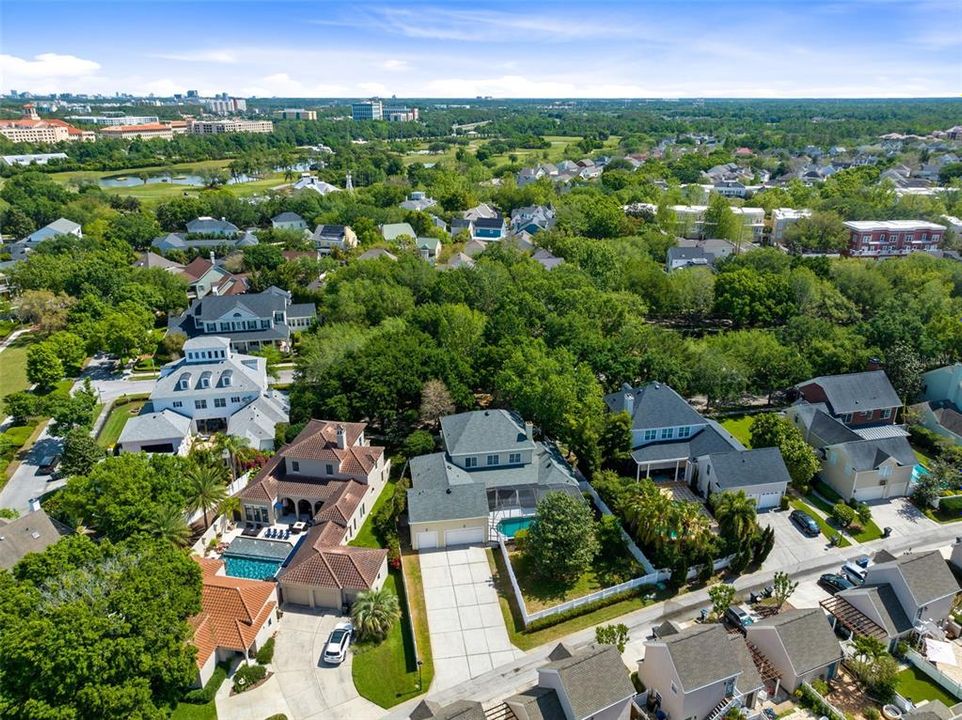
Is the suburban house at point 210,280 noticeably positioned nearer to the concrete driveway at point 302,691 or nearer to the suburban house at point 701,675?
the concrete driveway at point 302,691

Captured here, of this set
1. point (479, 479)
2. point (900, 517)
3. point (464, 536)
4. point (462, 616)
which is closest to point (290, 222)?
point (479, 479)

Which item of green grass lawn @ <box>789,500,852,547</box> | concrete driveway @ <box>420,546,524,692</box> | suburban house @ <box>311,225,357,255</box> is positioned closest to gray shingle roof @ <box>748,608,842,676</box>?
green grass lawn @ <box>789,500,852,547</box>

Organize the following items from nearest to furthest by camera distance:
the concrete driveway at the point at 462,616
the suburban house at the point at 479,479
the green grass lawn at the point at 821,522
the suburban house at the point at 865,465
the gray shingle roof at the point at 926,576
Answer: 1. the concrete driveway at the point at 462,616
2. the gray shingle roof at the point at 926,576
3. the suburban house at the point at 479,479
4. the green grass lawn at the point at 821,522
5. the suburban house at the point at 865,465

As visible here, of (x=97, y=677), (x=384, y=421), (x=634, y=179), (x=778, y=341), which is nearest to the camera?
(x=97, y=677)

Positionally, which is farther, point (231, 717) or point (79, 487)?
point (79, 487)

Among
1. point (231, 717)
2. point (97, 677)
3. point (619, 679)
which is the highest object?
point (97, 677)

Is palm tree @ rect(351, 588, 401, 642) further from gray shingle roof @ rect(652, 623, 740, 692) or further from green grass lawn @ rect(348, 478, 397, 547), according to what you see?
gray shingle roof @ rect(652, 623, 740, 692)

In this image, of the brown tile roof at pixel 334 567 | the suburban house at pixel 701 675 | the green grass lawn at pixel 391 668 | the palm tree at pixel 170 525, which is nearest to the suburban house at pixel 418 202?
the palm tree at pixel 170 525

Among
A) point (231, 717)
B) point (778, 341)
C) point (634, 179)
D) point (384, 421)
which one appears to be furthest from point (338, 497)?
point (634, 179)

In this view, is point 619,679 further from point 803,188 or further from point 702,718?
point 803,188
